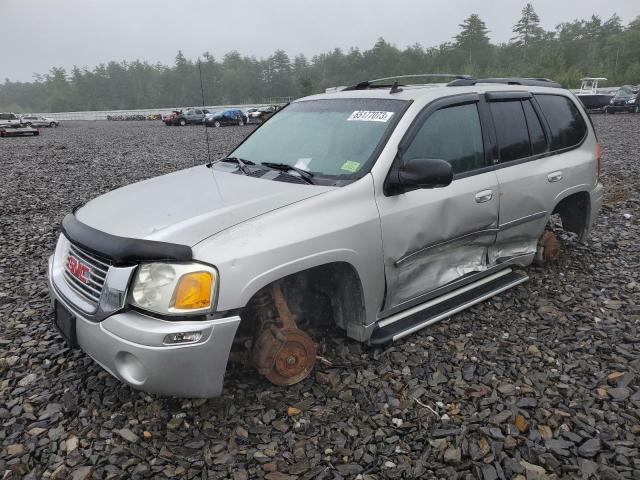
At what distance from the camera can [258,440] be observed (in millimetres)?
2598

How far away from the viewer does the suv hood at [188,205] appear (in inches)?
99.3

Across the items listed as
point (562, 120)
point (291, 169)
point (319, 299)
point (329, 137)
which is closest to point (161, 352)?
point (319, 299)

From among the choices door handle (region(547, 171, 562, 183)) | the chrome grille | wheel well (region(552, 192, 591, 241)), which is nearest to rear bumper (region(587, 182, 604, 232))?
wheel well (region(552, 192, 591, 241))

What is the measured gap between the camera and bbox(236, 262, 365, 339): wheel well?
2.94 m

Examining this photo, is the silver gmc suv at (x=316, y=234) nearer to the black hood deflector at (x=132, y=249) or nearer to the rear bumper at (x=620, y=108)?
the black hood deflector at (x=132, y=249)

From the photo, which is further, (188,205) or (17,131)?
(17,131)

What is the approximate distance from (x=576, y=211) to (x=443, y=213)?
7.68ft

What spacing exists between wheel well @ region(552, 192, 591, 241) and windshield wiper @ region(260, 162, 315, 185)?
2.78m

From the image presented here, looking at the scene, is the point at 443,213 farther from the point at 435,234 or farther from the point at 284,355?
the point at 284,355

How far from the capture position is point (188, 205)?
2826 mm

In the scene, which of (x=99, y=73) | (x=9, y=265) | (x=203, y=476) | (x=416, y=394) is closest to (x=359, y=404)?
(x=416, y=394)

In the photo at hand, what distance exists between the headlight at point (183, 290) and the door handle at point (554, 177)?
3.17 metres

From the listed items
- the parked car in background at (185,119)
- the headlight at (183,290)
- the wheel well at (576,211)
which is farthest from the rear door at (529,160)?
the parked car in background at (185,119)

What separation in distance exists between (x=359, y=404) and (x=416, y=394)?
1.20 feet
